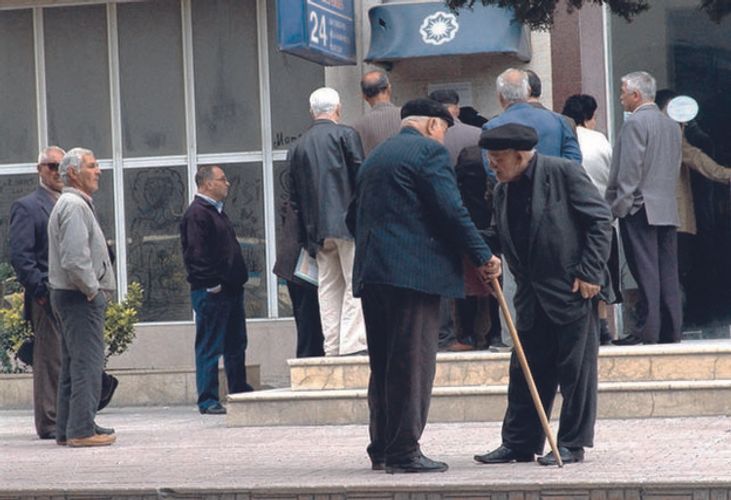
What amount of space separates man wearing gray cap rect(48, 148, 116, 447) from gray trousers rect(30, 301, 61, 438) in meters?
0.65

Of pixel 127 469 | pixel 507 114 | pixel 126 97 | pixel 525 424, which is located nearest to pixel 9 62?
pixel 126 97

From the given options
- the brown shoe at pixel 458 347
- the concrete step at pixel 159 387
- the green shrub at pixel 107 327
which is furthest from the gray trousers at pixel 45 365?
the concrete step at pixel 159 387

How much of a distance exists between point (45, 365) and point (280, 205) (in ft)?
16.1

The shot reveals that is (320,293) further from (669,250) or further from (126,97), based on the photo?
(126,97)

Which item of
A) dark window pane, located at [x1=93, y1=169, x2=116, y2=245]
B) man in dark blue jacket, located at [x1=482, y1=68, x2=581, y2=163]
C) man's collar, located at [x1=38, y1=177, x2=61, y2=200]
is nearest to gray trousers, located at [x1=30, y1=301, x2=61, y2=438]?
man's collar, located at [x1=38, y1=177, x2=61, y2=200]

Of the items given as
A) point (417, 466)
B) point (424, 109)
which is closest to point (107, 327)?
point (424, 109)

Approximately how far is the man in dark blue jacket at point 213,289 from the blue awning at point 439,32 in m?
1.86

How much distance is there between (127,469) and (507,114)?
3.96 m

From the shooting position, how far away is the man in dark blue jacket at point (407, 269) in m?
9.89

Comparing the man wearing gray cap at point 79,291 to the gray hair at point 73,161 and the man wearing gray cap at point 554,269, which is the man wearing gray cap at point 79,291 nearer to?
the gray hair at point 73,161

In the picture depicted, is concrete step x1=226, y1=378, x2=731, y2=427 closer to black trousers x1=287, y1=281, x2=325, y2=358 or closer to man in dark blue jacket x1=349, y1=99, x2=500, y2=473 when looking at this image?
black trousers x1=287, y1=281, x2=325, y2=358

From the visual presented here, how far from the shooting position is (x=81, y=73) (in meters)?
18.1

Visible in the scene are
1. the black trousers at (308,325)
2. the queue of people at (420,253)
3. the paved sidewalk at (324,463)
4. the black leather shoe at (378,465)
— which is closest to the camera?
the paved sidewalk at (324,463)

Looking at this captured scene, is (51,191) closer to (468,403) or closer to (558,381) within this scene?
(468,403)
